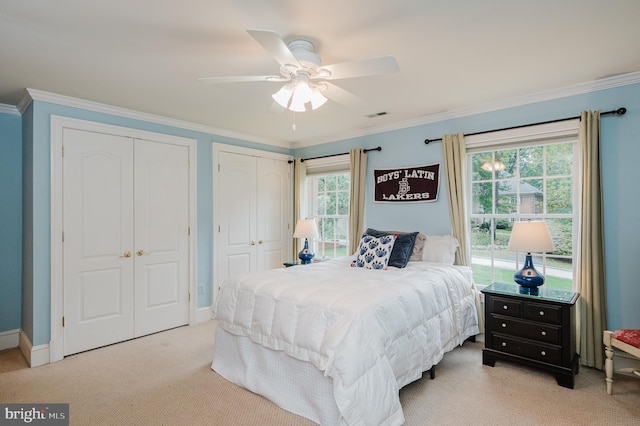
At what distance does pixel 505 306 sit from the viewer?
2.88 metres

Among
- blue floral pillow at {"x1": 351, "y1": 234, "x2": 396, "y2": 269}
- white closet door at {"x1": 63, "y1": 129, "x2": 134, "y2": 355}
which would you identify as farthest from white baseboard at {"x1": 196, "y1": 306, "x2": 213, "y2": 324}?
blue floral pillow at {"x1": 351, "y1": 234, "x2": 396, "y2": 269}

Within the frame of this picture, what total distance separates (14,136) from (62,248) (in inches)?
54.2

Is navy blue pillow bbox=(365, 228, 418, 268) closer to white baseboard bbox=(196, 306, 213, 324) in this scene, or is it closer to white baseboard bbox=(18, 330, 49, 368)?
white baseboard bbox=(196, 306, 213, 324)

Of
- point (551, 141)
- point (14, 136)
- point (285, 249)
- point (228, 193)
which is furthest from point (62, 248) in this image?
point (551, 141)

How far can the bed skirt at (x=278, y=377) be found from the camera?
210 centimetres

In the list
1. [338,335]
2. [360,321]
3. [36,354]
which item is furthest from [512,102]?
[36,354]

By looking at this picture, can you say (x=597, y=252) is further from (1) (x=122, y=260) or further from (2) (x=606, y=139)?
(1) (x=122, y=260)

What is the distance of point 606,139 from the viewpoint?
9.41 feet

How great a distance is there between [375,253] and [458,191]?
1.14 metres

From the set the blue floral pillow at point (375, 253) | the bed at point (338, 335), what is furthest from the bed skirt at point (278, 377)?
the blue floral pillow at point (375, 253)

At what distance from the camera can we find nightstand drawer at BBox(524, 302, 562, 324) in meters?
2.63

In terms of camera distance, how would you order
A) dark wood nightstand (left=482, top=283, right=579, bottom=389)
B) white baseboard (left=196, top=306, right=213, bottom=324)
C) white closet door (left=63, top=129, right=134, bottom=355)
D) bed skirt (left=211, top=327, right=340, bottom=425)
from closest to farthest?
bed skirt (left=211, top=327, right=340, bottom=425), dark wood nightstand (left=482, top=283, right=579, bottom=389), white closet door (left=63, top=129, right=134, bottom=355), white baseboard (left=196, top=306, right=213, bottom=324)

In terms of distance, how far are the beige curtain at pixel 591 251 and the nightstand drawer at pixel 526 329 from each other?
486mm

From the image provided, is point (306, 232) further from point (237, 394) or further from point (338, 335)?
point (338, 335)
